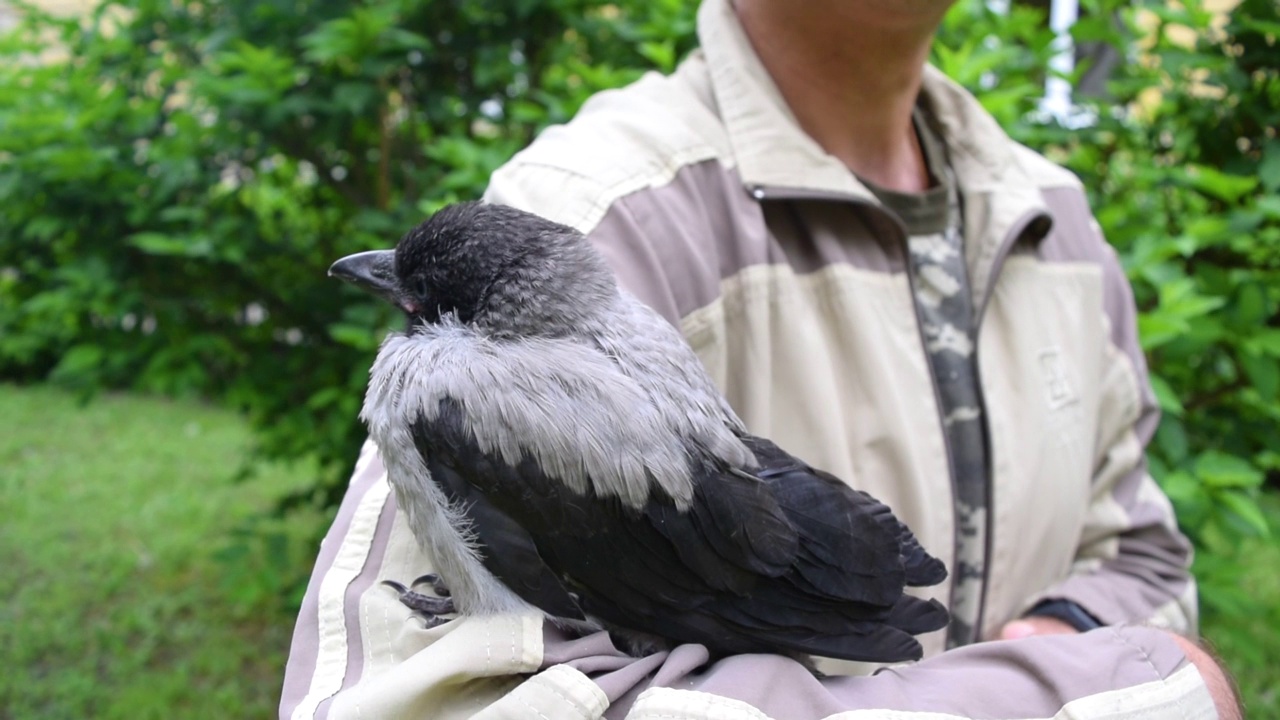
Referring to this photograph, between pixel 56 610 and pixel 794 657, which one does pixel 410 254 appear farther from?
pixel 56 610

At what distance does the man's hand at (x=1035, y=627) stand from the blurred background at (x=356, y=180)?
2.82 feet

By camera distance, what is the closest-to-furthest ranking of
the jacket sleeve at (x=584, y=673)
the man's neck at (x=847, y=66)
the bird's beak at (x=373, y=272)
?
the jacket sleeve at (x=584, y=673)
the bird's beak at (x=373, y=272)
the man's neck at (x=847, y=66)

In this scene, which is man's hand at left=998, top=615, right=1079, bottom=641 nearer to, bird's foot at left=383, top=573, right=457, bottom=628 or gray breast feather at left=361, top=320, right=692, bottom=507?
gray breast feather at left=361, top=320, right=692, bottom=507

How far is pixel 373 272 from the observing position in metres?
1.78

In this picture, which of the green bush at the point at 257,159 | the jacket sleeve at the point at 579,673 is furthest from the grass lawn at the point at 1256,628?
the green bush at the point at 257,159

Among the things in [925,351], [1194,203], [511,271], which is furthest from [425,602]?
[1194,203]

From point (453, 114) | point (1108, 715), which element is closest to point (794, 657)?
point (1108, 715)

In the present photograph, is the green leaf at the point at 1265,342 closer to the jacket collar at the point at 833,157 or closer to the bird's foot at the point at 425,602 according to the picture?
the jacket collar at the point at 833,157

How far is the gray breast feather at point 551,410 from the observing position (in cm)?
146

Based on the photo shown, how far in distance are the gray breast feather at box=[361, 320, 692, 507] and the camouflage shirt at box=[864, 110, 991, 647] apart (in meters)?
0.84

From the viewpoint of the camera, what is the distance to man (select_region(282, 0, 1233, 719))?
54.9 inches

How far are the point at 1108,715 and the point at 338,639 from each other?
118 centimetres

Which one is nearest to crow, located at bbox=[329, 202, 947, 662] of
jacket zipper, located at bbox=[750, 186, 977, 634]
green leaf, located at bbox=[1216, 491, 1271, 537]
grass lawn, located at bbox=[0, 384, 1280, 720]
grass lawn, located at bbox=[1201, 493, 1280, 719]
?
jacket zipper, located at bbox=[750, 186, 977, 634]

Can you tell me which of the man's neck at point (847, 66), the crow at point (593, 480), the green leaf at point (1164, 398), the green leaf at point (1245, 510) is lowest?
the green leaf at point (1245, 510)
